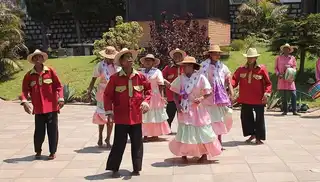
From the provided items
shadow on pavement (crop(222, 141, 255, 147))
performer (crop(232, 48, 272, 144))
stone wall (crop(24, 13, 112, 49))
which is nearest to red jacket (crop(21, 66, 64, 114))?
shadow on pavement (crop(222, 141, 255, 147))

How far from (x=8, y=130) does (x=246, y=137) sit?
5263 millimetres

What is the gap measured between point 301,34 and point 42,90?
1081cm

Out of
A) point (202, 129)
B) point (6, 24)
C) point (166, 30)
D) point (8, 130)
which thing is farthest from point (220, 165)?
point (6, 24)

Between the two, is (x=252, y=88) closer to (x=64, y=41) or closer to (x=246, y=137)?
(x=246, y=137)

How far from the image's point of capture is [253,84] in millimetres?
8602

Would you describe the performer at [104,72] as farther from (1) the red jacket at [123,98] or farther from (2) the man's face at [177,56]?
(1) the red jacket at [123,98]

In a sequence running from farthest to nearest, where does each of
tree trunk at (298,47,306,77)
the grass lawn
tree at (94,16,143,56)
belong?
tree at (94,16,143,56)
the grass lawn
tree trunk at (298,47,306,77)

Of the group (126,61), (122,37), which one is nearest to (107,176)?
(126,61)

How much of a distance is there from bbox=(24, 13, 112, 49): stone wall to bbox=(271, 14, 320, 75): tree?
18.7 m

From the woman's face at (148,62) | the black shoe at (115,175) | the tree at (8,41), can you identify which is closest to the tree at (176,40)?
the woman's face at (148,62)

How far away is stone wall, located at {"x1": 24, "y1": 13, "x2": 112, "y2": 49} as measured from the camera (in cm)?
3328

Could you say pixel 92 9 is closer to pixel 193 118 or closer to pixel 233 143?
pixel 233 143

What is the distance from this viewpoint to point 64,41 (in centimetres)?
3347

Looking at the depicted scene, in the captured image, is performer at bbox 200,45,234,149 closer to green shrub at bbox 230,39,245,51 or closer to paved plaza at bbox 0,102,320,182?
paved plaza at bbox 0,102,320,182
